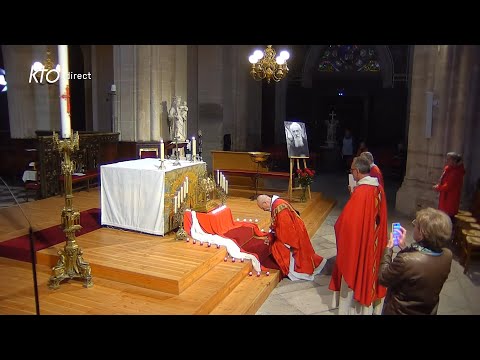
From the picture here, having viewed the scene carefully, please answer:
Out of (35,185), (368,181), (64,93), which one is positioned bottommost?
(35,185)

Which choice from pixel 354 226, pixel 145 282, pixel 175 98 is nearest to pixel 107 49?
pixel 175 98

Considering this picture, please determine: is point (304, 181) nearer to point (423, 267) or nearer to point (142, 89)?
point (142, 89)

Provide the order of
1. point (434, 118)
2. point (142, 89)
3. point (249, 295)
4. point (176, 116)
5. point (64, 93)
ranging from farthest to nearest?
point (176, 116) < point (142, 89) < point (434, 118) < point (249, 295) < point (64, 93)

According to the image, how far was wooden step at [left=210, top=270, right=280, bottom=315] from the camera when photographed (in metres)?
4.75

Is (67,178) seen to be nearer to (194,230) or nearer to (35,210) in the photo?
(194,230)

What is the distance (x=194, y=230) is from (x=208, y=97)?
10211 millimetres

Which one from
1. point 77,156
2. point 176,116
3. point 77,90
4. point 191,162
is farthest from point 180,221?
point 77,90

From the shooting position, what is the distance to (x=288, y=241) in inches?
225

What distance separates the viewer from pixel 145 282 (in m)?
5.01

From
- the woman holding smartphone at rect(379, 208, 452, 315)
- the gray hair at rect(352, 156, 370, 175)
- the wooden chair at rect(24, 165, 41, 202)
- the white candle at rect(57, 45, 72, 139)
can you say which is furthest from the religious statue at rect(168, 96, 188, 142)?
the woman holding smartphone at rect(379, 208, 452, 315)

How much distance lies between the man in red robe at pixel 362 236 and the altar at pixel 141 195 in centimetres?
296

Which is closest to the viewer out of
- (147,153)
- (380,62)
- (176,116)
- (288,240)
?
(288,240)

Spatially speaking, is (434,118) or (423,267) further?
(434,118)

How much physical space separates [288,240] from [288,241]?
0.01 metres
